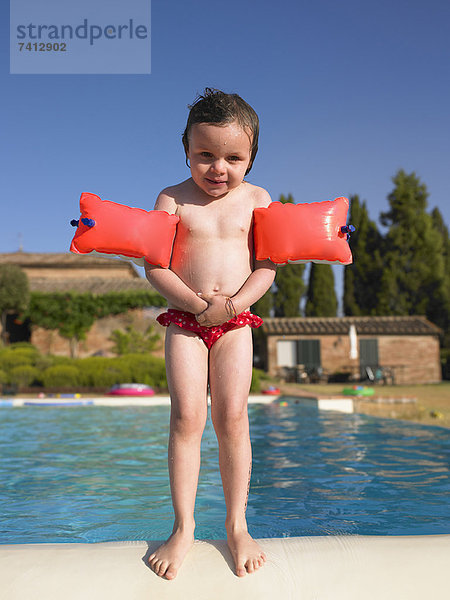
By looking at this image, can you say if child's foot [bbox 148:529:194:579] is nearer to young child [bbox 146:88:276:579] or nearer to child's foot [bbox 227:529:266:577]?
young child [bbox 146:88:276:579]

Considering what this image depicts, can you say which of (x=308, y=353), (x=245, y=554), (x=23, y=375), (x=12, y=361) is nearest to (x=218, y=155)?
(x=245, y=554)

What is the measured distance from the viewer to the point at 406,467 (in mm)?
5195

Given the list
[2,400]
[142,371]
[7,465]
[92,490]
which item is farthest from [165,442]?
[142,371]

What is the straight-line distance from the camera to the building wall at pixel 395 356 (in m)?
26.5

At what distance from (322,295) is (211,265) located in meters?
33.0

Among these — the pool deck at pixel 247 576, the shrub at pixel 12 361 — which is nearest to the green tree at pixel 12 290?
the shrub at pixel 12 361

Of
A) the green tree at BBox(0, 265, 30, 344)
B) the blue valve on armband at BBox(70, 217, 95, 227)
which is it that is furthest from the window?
the blue valve on armband at BBox(70, 217, 95, 227)

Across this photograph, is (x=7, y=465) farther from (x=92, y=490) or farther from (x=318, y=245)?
(x=318, y=245)

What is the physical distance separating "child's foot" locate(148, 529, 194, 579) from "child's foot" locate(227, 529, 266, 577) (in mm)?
165

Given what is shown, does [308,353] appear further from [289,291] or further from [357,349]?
[289,291]

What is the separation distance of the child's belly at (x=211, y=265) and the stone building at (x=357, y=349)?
2401 centimetres

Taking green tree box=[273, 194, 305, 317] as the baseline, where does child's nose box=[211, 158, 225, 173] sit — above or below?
below

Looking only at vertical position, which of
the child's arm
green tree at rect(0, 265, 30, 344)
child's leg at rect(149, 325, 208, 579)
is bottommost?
child's leg at rect(149, 325, 208, 579)

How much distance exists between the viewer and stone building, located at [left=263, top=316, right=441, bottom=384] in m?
26.5
